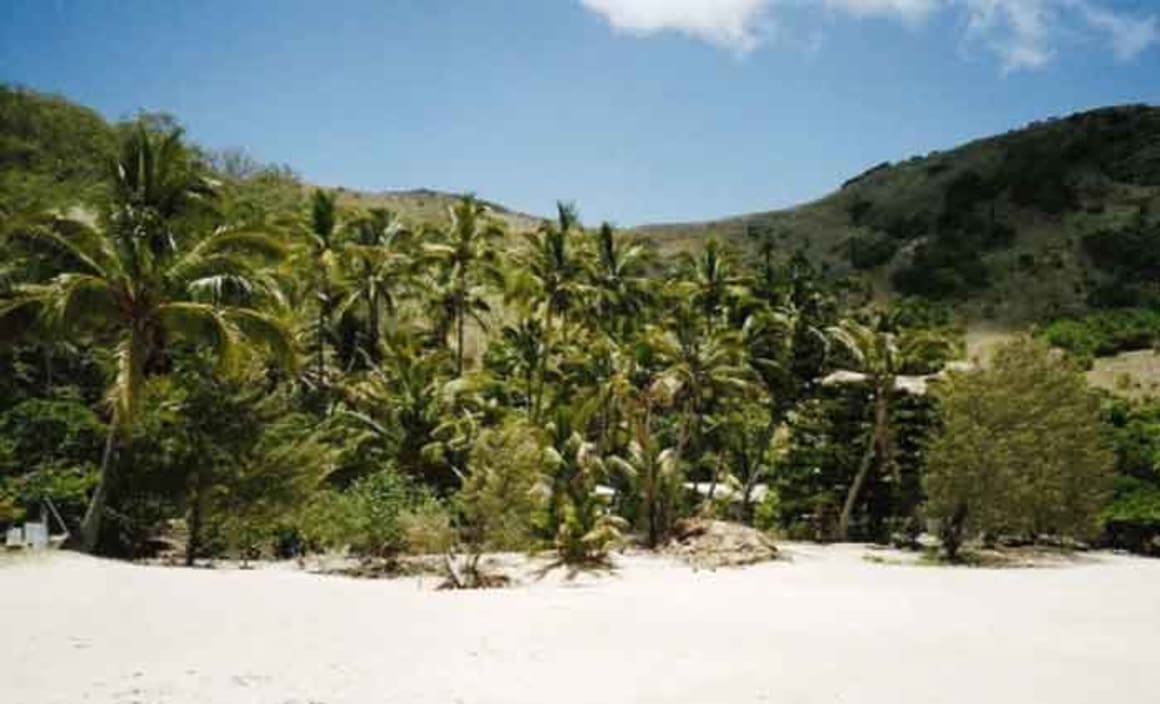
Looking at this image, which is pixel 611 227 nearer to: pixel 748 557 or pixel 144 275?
pixel 748 557

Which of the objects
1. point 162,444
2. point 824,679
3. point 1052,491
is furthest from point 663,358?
point 824,679

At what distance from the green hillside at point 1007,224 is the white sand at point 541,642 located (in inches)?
2140

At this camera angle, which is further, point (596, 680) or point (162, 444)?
point (162, 444)

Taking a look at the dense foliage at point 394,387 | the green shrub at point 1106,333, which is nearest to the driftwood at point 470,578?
the dense foliage at point 394,387

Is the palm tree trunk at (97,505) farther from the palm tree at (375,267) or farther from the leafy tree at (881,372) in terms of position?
the leafy tree at (881,372)

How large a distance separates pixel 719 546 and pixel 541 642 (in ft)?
44.9

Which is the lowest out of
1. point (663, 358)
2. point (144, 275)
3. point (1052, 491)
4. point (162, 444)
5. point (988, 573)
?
point (988, 573)

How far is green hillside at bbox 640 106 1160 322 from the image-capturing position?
221 ft

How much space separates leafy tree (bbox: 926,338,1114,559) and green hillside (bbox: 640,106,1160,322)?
39.0 meters

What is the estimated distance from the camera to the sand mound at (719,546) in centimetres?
2406

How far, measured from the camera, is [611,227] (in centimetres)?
3725

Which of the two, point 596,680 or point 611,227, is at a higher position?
point 611,227

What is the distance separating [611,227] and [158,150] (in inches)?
792

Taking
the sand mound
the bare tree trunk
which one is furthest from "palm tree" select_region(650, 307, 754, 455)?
the bare tree trunk
